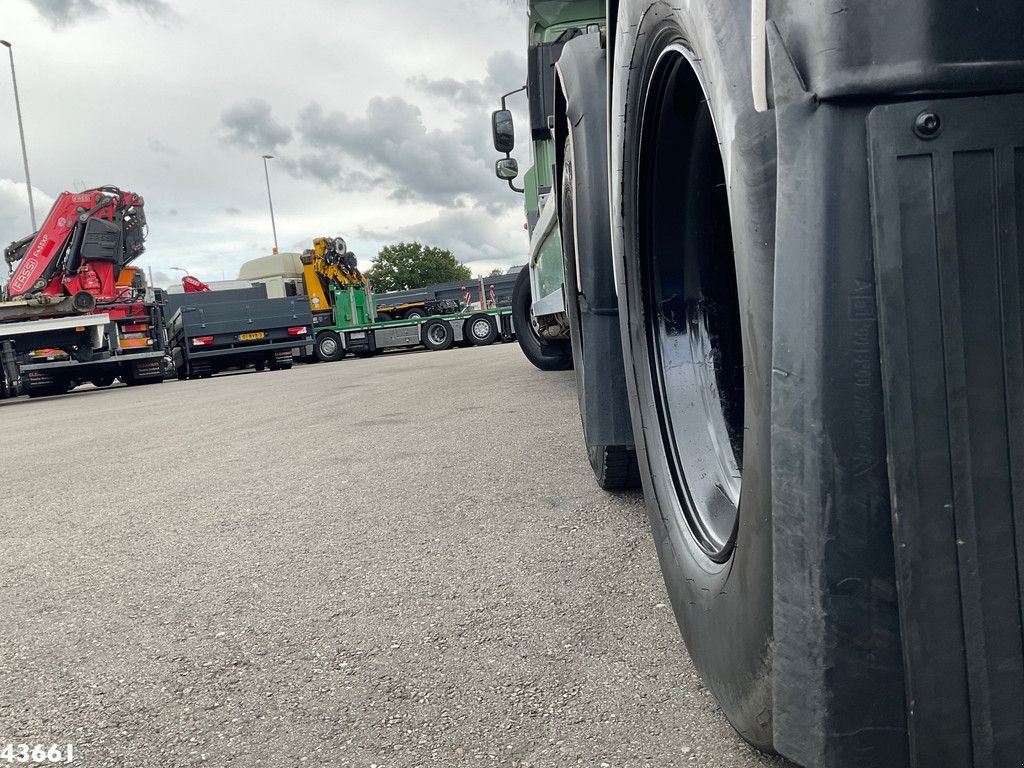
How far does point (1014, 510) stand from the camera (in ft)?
2.70

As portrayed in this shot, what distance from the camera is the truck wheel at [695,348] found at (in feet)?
3.23

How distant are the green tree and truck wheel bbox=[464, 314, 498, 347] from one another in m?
42.5

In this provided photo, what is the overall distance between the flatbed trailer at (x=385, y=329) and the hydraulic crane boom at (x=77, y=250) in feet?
21.3

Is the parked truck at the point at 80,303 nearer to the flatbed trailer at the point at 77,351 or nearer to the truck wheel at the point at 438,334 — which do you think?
the flatbed trailer at the point at 77,351

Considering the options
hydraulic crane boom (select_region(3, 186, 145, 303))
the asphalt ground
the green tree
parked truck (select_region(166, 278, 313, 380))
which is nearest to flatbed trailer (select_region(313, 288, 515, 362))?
parked truck (select_region(166, 278, 313, 380))

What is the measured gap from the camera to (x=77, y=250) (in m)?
15.7

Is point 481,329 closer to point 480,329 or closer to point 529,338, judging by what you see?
point 480,329

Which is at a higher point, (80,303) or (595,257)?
(80,303)

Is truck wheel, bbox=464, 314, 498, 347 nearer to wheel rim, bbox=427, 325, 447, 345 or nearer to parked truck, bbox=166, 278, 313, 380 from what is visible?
wheel rim, bbox=427, 325, 447, 345

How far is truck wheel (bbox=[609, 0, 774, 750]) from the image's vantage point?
3.23 feet

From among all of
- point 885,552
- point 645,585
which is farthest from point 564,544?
point 885,552

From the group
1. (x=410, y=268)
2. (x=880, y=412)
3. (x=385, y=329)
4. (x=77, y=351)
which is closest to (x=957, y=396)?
(x=880, y=412)

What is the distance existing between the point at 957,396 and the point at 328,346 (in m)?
22.2

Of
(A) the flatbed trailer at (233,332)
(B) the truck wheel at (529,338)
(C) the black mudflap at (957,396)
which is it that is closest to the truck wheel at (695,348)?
(C) the black mudflap at (957,396)
